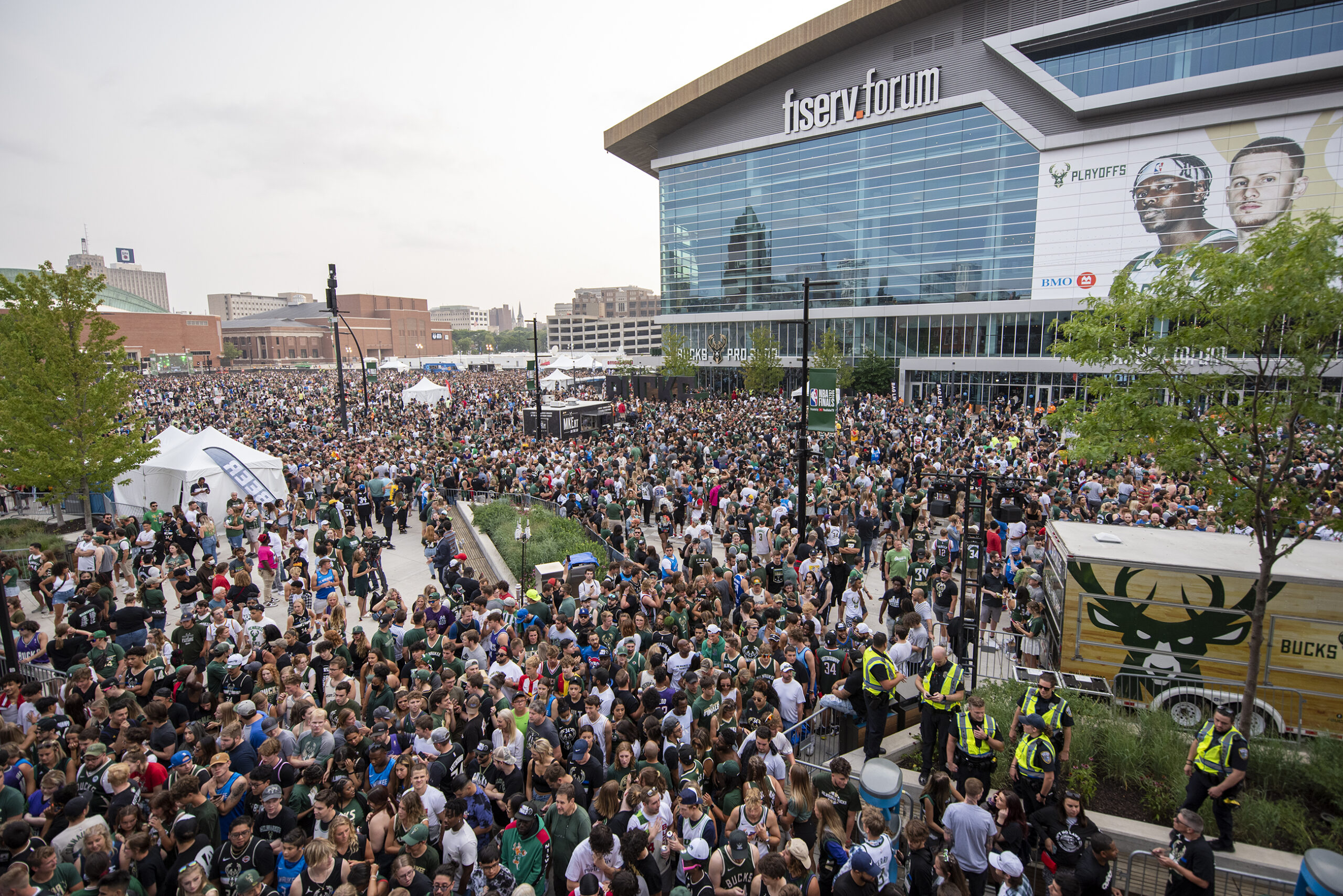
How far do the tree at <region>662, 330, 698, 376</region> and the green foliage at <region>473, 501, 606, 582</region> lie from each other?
1533 inches

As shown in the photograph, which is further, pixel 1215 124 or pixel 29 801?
pixel 1215 124

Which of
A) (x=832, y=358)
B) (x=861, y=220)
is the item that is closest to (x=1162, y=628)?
(x=832, y=358)

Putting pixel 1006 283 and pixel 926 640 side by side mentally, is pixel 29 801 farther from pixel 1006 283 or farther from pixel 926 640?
pixel 1006 283

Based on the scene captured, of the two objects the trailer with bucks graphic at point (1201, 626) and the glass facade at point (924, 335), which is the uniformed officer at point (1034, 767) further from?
the glass facade at point (924, 335)

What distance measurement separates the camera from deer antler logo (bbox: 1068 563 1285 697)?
7.53 m

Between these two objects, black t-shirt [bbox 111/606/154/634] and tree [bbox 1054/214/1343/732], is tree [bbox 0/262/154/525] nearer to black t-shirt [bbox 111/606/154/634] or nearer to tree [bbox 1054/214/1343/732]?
black t-shirt [bbox 111/606/154/634]

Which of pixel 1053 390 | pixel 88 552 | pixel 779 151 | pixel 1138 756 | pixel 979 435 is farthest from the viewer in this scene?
pixel 779 151

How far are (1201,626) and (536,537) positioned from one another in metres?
12.1

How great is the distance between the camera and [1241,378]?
650cm

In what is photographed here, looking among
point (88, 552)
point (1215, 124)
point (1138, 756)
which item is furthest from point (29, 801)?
point (1215, 124)

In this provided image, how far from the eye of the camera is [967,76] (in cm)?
4412

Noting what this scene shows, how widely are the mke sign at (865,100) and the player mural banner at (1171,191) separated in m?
9.68

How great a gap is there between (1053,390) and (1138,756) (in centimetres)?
4130

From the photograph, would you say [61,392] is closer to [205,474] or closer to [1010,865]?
[205,474]
